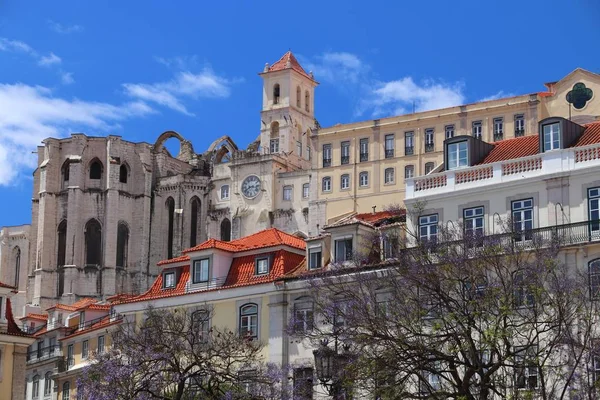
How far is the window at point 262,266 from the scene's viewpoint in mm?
54344

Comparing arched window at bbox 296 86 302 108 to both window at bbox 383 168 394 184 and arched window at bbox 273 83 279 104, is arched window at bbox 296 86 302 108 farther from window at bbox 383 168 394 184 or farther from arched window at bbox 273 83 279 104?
window at bbox 383 168 394 184

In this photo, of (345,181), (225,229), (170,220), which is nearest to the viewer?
(345,181)

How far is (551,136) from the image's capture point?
1881 inches

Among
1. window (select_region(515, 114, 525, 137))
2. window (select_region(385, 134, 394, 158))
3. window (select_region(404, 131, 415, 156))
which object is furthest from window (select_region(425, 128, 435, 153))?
window (select_region(515, 114, 525, 137))

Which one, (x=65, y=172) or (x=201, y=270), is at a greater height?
(x=65, y=172)

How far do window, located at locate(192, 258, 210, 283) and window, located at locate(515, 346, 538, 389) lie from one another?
1928 centimetres

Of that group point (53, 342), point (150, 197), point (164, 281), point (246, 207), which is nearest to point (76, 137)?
point (150, 197)

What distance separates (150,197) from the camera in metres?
126

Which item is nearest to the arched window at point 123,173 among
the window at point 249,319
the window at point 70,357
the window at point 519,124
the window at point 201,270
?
the window at point 519,124

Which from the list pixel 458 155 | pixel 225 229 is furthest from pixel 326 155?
pixel 458 155

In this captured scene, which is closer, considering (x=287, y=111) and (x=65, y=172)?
(x=287, y=111)

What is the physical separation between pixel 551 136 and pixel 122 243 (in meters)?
81.4

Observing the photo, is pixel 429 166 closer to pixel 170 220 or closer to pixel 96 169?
pixel 170 220

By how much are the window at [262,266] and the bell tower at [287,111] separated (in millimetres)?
61329
